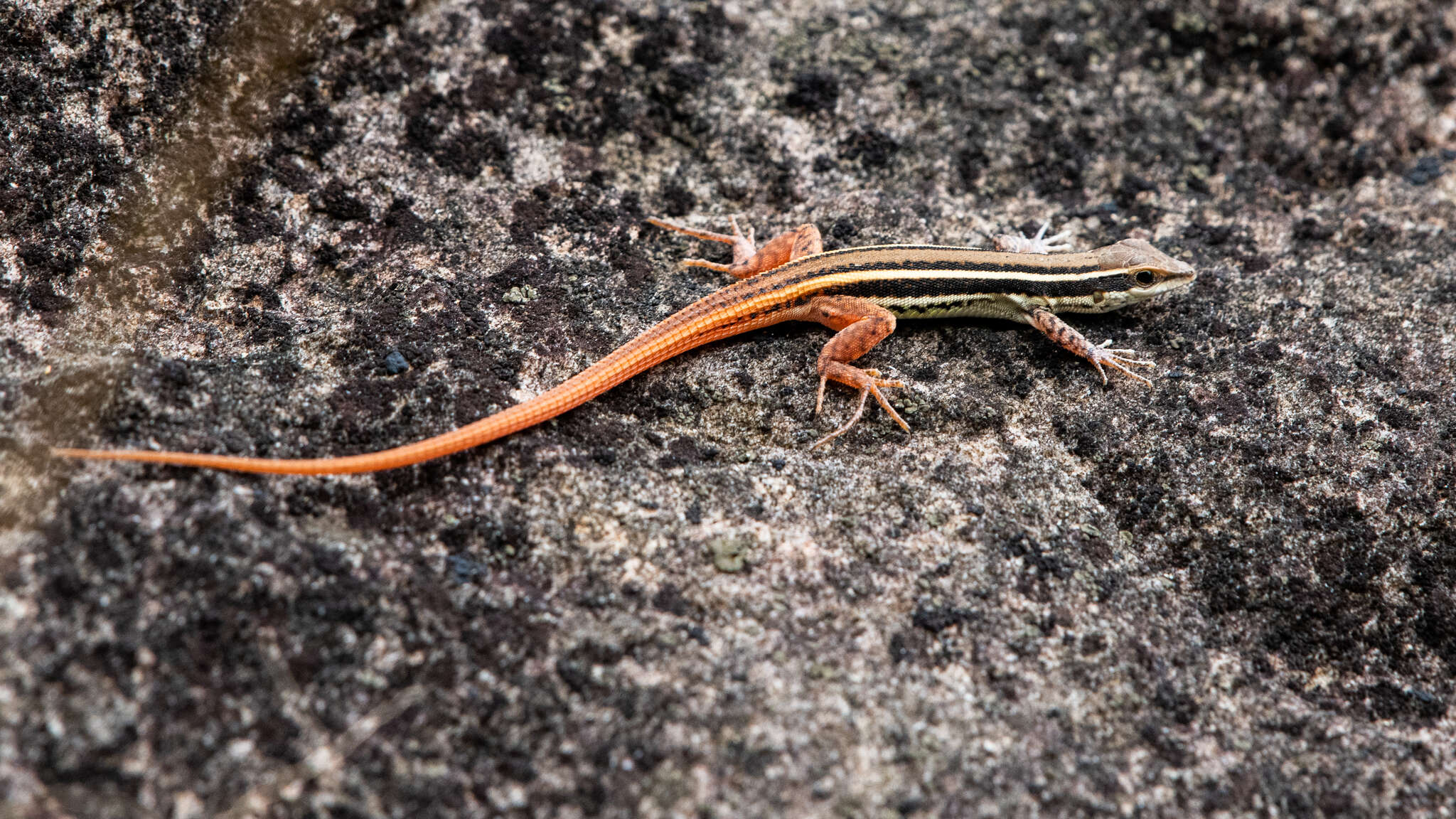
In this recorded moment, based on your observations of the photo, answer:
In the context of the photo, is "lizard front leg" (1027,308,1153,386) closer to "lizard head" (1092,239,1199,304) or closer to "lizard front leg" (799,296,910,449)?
"lizard head" (1092,239,1199,304)

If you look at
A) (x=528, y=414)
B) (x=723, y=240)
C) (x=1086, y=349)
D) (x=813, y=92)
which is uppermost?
(x=813, y=92)

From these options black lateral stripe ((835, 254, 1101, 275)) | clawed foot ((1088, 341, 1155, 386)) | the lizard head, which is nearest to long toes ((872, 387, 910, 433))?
black lateral stripe ((835, 254, 1101, 275))

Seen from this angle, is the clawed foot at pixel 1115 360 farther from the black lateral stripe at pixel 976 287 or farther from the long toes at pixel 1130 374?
the black lateral stripe at pixel 976 287

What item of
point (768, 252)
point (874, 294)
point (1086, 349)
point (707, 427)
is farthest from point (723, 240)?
point (1086, 349)

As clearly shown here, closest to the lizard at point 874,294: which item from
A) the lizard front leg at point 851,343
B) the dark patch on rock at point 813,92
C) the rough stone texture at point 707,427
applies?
the lizard front leg at point 851,343

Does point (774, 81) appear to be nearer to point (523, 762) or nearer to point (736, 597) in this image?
point (736, 597)

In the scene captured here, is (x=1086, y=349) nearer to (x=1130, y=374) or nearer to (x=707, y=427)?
(x=1130, y=374)
